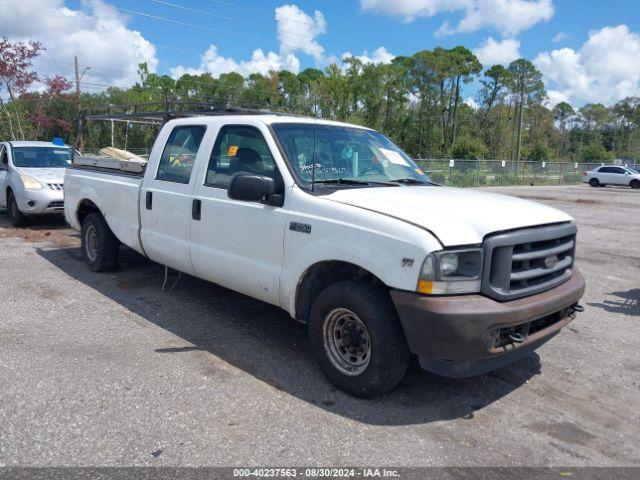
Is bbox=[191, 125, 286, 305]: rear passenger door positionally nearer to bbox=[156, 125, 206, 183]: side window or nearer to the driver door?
bbox=[156, 125, 206, 183]: side window

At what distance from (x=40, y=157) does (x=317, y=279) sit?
9269mm

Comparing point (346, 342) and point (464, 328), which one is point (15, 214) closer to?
point (346, 342)

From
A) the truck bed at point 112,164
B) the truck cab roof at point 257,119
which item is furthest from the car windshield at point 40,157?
the truck cab roof at point 257,119

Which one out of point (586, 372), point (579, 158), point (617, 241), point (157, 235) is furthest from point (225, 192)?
point (579, 158)

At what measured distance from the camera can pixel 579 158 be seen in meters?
81.1

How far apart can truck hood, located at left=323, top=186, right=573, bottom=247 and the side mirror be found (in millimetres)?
480

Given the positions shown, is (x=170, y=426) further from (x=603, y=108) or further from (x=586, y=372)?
(x=603, y=108)

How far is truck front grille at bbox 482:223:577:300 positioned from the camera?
11.2ft

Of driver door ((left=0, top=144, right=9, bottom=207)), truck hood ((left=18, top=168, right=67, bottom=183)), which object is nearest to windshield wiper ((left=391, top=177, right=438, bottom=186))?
truck hood ((left=18, top=168, right=67, bottom=183))

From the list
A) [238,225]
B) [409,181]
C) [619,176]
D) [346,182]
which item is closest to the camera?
[346,182]

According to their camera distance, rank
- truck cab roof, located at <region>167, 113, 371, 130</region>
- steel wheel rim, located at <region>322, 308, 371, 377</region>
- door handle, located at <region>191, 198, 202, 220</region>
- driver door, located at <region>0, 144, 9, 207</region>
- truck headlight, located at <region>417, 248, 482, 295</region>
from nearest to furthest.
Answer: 1. truck headlight, located at <region>417, 248, 482, 295</region>
2. steel wheel rim, located at <region>322, 308, 371, 377</region>
3. truck cab roof, located at <region>167, 113, 371, 130</region>
4. door handle, located at <region>191, 198, 202, 220</region>
5. driver door, located at <region>0, 144, 9, 207</region>

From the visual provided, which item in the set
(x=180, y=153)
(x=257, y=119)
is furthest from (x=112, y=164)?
(x=257, y=119)

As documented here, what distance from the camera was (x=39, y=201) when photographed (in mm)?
9844

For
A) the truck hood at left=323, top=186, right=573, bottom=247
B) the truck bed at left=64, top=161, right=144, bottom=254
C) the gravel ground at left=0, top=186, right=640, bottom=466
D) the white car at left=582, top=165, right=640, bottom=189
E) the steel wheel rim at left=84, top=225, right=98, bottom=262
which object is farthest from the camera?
the white car at left=582, top=165, right=640, bottom=189
